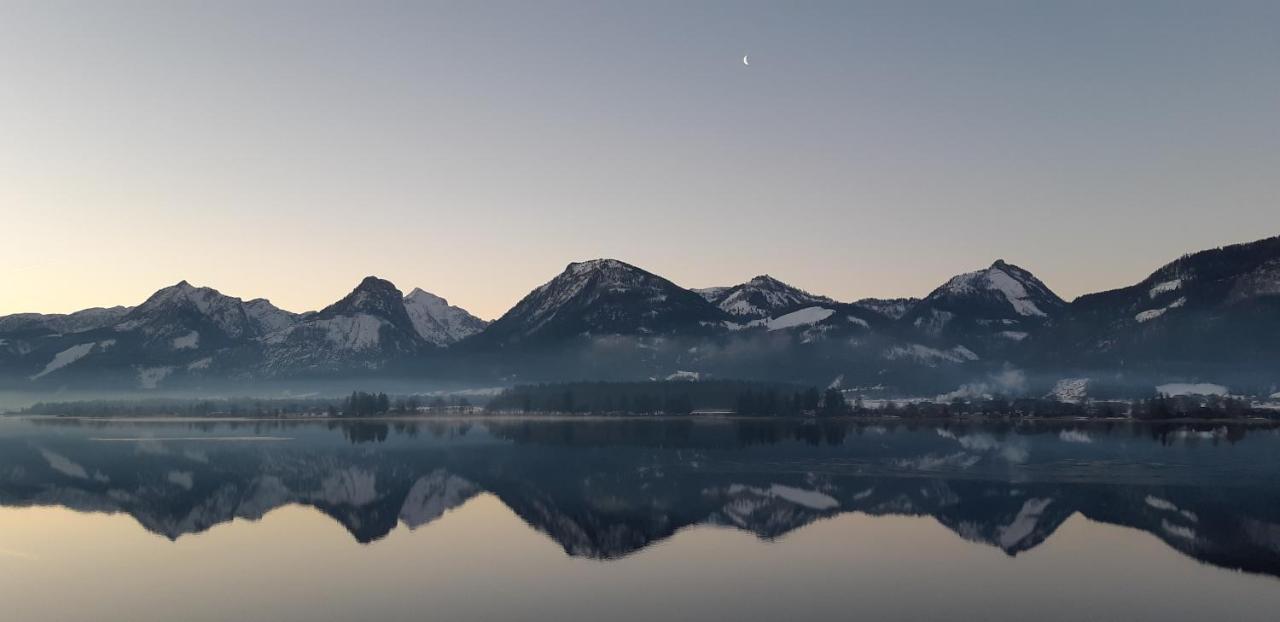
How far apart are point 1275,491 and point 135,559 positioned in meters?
102

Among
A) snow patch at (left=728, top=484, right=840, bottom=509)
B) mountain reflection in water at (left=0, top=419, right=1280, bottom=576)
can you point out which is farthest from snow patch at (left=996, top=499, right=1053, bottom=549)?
snow patch at (left=728, top=484, right=840, bottom=509)

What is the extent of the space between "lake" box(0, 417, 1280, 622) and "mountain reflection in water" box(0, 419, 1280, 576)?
1.96 feet

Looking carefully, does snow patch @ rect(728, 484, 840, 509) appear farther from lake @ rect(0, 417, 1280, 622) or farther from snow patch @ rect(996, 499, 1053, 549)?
snow patch @ rect(996, 499, 1053, 549)

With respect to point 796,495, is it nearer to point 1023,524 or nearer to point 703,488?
point 703,488

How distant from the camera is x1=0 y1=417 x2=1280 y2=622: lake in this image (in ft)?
178

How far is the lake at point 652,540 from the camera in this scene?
54.4m

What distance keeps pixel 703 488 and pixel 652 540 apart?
33.9 m

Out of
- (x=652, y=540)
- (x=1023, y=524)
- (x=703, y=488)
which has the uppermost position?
(x=703, y=488)

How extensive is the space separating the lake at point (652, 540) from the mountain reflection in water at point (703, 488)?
23.5 inches

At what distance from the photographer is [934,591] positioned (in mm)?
57500

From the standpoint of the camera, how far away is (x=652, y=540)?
75.4 metres

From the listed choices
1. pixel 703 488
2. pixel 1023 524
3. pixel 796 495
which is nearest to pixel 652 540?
pixel 796 495

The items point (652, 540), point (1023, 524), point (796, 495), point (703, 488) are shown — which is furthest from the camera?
point (703, 488)

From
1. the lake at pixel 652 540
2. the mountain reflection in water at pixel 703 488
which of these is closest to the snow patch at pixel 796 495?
the lake at pixel 652 540
